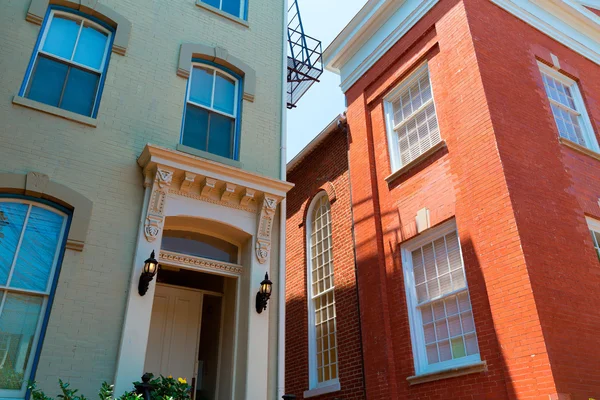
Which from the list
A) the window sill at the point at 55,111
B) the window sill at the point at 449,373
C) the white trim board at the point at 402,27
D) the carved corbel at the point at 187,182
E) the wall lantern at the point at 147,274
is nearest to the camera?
the wall lantern at the point at 147,274

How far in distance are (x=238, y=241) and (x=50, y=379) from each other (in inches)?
131

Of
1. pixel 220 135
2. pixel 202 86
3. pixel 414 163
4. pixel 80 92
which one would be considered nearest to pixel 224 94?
pixel 202 86

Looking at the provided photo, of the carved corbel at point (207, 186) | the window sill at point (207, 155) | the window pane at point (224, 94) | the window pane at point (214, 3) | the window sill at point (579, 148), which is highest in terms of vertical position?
the window pane at point (214, 3)

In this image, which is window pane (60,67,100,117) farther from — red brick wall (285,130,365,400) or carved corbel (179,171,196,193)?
red brick wall (285,130,365,400)

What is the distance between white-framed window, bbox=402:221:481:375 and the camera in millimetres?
8281

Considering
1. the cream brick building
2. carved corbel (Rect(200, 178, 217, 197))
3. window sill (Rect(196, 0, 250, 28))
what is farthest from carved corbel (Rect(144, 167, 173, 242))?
window sill (Rect(196, 0, 250, 28))

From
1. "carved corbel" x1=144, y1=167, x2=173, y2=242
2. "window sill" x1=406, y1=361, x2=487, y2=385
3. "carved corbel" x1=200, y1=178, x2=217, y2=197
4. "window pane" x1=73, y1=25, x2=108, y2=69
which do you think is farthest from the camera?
"window pane" x1=73, y1=25, x2=108, y2=69

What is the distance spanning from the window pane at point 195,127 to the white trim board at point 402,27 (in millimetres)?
5637

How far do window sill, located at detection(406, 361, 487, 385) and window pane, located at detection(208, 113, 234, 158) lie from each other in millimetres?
5109

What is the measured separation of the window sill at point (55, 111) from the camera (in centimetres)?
681

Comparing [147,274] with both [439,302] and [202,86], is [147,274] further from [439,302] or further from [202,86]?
[439,302]

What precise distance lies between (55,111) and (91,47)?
61.6 inches

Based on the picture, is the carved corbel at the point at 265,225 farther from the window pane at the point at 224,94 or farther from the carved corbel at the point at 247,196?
the window pane at the point at 224,94

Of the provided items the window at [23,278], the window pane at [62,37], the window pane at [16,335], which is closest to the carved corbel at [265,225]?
the window at [23,278]
